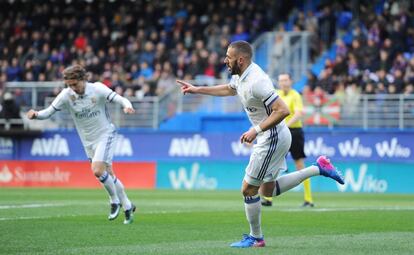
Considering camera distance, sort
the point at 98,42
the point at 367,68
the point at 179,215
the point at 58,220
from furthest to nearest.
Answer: the point at 98,42, the point at 367,68, the point at 179,215, the point at 58,220

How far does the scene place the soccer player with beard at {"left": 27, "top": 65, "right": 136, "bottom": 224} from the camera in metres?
14.6

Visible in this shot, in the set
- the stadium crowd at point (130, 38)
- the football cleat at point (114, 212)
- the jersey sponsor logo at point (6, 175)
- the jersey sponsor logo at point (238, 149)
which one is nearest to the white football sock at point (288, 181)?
A: the football cleat at point (114, 212)

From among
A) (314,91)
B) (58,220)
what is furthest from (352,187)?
(58,220)

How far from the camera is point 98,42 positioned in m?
37.6

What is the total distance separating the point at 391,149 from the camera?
28.0 m

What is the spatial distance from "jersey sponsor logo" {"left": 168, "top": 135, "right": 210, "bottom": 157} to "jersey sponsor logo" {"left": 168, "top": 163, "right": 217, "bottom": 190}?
1.27 metres

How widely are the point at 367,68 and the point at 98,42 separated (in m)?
11.7

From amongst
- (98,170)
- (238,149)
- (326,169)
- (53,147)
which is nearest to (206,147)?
(238,149)

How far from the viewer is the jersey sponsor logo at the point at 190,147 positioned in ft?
99.6

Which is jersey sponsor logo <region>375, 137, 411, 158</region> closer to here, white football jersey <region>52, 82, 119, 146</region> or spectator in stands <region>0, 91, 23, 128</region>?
spectator in stands <region>0, 91, 23, 128</region>

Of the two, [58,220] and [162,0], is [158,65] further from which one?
[58,220]

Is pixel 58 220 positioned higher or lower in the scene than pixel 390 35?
lower

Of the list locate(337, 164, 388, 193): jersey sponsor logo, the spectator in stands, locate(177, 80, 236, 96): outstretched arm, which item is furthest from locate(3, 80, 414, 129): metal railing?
locate(177, 80, 236, 96): outstretched arm

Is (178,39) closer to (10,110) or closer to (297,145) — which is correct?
(10,110)
